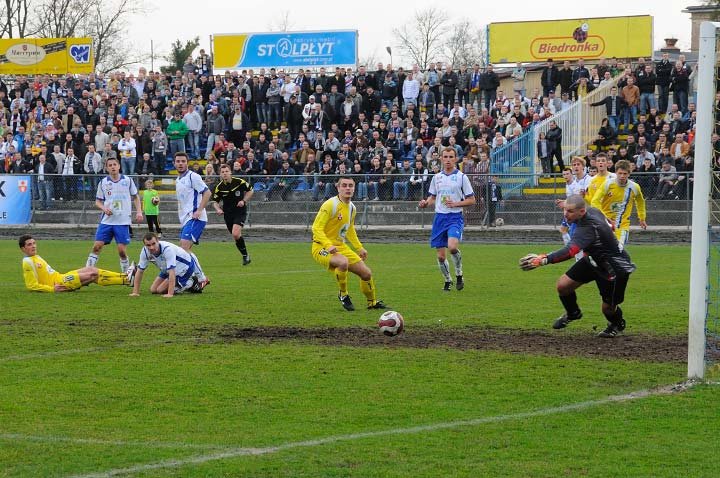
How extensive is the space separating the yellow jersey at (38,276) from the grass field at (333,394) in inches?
39.9

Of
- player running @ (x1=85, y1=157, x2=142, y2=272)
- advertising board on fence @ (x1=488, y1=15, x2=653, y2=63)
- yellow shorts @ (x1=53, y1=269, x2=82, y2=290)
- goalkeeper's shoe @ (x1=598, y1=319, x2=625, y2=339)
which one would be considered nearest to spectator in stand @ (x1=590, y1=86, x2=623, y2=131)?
advertising board on fence @ (x1=488, y1=15, x2=653, y2=63)

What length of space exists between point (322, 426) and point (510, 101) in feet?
90.5

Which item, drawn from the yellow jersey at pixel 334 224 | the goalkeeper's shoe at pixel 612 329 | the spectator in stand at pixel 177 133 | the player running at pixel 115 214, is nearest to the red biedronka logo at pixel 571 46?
the spectator in stand at pixel 177 133

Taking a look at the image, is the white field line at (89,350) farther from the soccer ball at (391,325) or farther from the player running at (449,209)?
the player running at (449,209)

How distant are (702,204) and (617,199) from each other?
7.67m

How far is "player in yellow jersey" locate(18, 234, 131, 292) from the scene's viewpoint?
53.6 feet

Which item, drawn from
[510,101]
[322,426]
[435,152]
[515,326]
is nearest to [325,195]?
[435,152]

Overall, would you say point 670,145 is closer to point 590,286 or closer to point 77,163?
point 590,286

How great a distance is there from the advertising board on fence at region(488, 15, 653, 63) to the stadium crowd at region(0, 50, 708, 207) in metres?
3.24

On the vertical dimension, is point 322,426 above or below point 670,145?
below

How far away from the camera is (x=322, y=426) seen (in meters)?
7.39

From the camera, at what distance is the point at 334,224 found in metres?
14.0

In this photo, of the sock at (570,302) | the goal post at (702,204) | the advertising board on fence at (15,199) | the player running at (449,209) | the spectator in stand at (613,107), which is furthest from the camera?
the spectator in stand at (613,107)

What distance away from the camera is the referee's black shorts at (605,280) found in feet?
37.6
